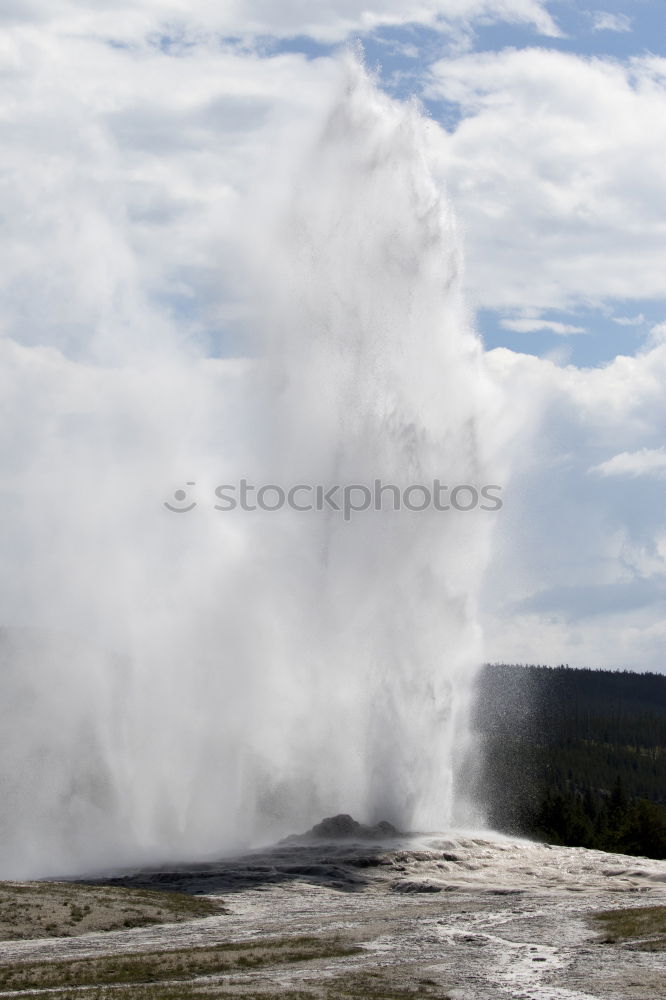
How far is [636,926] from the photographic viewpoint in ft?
108

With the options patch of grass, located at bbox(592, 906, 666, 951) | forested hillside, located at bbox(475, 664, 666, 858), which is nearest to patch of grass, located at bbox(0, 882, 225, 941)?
patch of grass, located at bbox(592, 906, 666, 951)

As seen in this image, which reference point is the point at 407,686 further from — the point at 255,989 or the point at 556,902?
the point at 255,989

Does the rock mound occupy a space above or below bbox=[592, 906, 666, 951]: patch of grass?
above

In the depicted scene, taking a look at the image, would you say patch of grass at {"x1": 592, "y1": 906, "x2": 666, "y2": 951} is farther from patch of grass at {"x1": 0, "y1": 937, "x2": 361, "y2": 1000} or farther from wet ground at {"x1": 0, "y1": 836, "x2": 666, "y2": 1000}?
patch of grass at {"x1": 0, "y1": 937, "x2": 361, "y2": 1000}

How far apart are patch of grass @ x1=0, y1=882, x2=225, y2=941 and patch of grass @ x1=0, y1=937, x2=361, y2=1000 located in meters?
5.75

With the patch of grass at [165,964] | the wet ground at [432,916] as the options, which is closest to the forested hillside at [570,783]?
the wet ground at [432,916]

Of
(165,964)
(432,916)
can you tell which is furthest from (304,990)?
(432,916)

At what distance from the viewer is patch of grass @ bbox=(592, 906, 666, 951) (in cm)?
3041

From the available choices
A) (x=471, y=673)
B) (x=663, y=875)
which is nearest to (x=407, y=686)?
(x=471, y=673)

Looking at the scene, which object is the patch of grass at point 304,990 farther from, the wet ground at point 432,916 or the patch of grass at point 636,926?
the patch of grass at point 636,926

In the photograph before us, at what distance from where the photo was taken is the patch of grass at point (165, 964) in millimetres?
26906

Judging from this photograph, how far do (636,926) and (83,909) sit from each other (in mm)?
17448

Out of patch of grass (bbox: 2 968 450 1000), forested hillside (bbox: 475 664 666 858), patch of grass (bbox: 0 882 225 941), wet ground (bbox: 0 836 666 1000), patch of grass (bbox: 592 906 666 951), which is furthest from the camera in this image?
forested hillside (bbox: 475 664 666 858)

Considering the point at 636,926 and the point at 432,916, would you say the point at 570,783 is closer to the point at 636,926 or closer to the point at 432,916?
the point at 432,916
